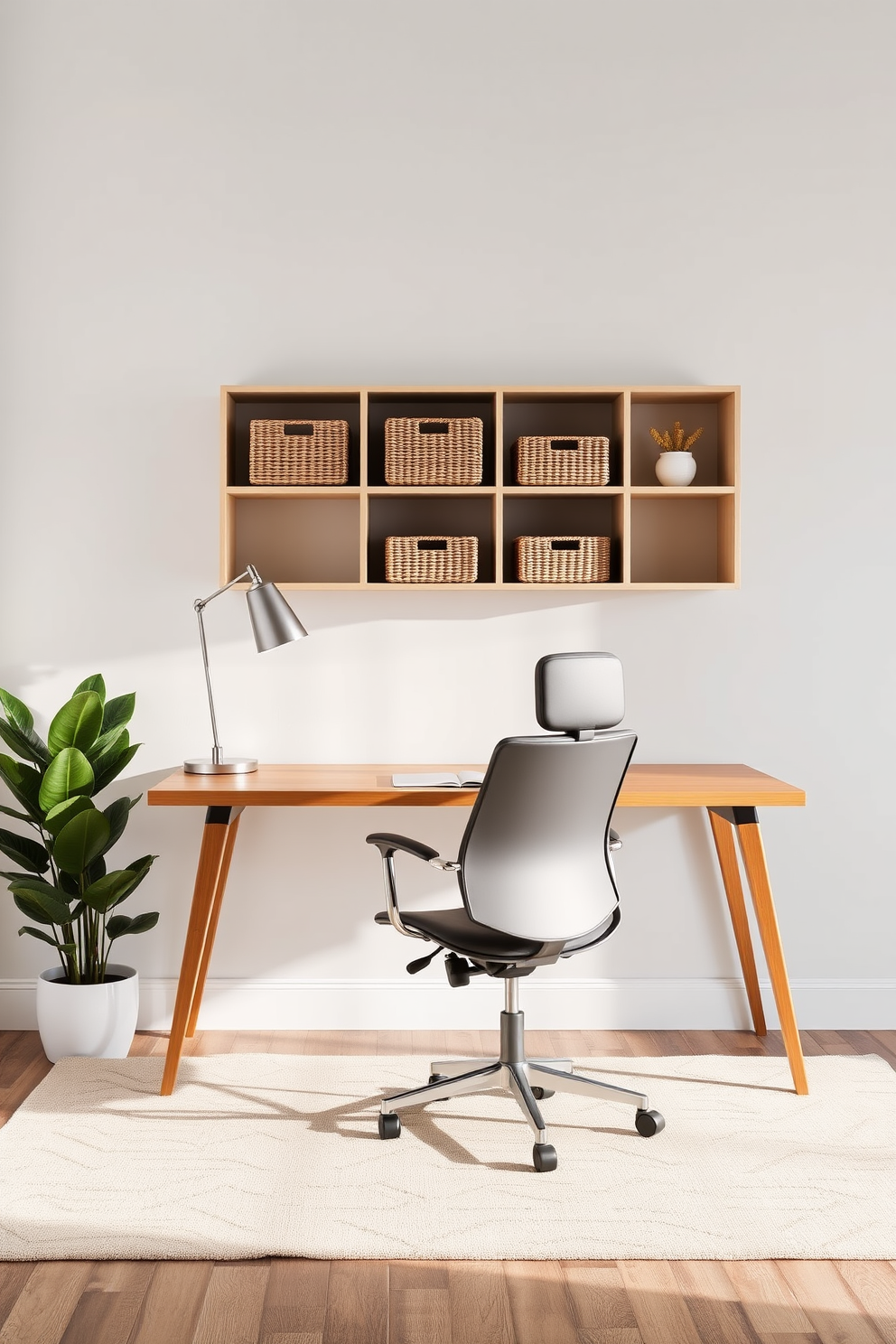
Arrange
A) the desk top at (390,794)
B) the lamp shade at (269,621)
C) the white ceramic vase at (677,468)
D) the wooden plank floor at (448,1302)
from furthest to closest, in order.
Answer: the white ceramic vase at (677,468) → the lamp shade at (269,621) → the desk top at (390,794) → the wooden plank floor at (448,1302)

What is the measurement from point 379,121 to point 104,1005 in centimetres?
286

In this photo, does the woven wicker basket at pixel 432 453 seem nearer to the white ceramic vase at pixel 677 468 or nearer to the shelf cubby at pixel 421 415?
the shelf cubby at pixel 421 415

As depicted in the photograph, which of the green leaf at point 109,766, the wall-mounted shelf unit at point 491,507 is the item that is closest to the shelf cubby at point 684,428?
the wall-mounted shelf unit at point 491,507

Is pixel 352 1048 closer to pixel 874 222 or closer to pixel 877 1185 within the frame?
pixel 877 1185

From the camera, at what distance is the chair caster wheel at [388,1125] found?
2.64 metres

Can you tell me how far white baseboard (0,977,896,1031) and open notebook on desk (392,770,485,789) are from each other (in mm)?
810

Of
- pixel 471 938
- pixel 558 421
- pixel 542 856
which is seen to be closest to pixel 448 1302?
pixel 471 938

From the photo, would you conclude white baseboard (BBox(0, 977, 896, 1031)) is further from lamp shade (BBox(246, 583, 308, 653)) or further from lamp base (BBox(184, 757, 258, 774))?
lamp shade (BBox(246, 583, 308, 653))

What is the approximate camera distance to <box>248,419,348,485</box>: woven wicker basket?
336cm

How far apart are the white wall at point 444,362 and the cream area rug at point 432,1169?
57 cm

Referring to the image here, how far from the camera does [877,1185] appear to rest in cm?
247

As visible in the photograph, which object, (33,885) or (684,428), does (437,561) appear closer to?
(684,428)

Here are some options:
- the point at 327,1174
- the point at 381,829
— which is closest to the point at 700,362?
the point at 381,829

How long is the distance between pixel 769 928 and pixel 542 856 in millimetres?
894
